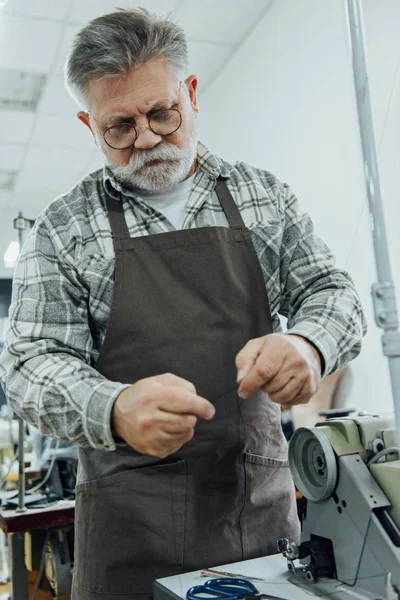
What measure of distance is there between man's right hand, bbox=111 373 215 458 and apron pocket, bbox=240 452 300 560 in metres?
0.35

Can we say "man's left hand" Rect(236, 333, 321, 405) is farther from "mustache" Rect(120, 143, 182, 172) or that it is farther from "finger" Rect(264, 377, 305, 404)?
"mustache" Rect(120, 143, 182, 172)

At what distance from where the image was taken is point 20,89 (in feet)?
13.3

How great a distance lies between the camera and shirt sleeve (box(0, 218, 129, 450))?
90 centimetres

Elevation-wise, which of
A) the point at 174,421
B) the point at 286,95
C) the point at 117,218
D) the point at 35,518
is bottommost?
the point at 35,518

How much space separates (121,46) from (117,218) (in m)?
0.33

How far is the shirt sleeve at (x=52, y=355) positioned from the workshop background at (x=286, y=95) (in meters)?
1.21

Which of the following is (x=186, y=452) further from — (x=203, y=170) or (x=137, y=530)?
(x=203, y=170)

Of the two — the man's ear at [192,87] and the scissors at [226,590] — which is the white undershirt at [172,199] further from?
the scissors at [226,590]

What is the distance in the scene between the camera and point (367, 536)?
0.85 metres

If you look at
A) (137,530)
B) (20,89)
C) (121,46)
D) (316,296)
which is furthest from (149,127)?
(20,89)

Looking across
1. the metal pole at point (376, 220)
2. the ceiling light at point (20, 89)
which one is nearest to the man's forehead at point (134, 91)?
the metal pole at point (376, 220)

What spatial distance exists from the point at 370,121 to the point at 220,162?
0.58m

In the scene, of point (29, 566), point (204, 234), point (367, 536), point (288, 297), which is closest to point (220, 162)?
point (204, 234)

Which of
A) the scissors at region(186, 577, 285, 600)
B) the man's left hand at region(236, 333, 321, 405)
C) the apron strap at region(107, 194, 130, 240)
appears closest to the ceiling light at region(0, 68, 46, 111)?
the apron strap at region(107, 194, 130, 240)
